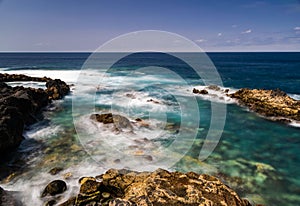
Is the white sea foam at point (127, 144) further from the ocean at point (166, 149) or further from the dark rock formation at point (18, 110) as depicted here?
the dark rock formation at point (18, 110)

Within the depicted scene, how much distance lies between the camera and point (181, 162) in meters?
10.5

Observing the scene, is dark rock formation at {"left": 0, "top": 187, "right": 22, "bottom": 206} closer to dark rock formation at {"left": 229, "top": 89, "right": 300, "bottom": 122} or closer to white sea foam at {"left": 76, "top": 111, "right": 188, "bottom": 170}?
white sea foam at {"left": 76, "top": 111, "right": 188, "bottom": 170}

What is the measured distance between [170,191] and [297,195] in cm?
577

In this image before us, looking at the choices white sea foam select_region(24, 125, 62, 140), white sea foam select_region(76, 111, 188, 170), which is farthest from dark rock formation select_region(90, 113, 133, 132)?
white sea foam select_region(24, 125, 62, 140)

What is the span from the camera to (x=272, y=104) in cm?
1831

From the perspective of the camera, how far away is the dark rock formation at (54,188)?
781cm

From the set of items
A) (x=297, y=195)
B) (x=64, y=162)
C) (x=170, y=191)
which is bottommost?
(x=297, y=195)

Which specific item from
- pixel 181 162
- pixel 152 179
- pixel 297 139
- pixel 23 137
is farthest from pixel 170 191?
pixel 297 139

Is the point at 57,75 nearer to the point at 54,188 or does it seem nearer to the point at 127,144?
the point at 127,144

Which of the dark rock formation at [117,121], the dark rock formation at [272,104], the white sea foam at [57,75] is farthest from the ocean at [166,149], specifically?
the white sea foam at [57,75]

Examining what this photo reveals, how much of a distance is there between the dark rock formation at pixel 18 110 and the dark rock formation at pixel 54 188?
3.65 meters

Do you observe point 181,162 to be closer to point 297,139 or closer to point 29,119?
A: point 297,139

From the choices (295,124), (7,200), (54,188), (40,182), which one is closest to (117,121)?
(40,182)

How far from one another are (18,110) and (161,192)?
409 inches
